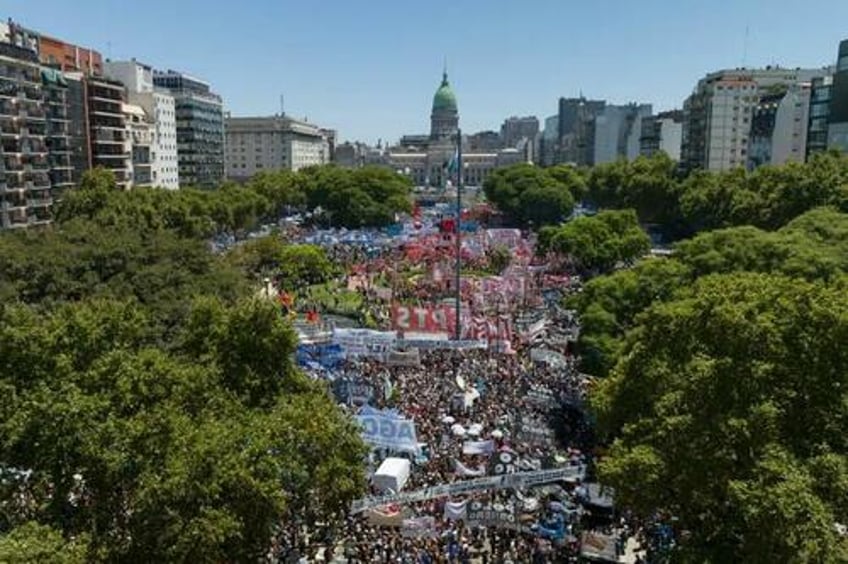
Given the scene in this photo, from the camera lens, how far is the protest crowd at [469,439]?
2006 cm

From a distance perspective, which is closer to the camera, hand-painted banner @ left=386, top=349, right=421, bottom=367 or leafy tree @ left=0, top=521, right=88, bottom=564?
leafy tree @ left=0, top=521, right=88, bottom=564

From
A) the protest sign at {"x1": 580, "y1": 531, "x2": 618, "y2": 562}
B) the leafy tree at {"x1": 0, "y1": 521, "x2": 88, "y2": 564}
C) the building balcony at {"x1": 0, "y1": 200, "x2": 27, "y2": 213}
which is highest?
the building balcony at {"x1": 0, "y1": 200, "x2": 27, "y2": 213}

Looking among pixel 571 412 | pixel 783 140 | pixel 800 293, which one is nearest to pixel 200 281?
pixel 571 412

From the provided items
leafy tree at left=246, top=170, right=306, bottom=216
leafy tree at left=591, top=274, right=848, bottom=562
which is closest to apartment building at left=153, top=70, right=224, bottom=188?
leafy tree at left=246, top=170, right=306, bottom=216

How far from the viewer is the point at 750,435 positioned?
14.8 meters

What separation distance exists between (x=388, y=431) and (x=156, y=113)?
88.1 metres

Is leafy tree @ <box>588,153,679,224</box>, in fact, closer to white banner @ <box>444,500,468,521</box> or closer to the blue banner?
the blue banner

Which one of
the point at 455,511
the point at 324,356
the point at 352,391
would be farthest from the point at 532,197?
the point at 455,511

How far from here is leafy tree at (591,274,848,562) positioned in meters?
13.6

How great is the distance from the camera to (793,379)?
1548 centimetres

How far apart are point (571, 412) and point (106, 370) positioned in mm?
16978

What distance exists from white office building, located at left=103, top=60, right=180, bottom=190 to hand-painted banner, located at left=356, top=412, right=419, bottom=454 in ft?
262

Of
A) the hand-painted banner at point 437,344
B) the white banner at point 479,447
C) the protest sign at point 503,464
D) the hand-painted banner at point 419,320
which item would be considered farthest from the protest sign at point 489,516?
the hand-painted banner at point 419,320

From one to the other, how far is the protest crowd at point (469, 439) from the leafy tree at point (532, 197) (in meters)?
53.8
